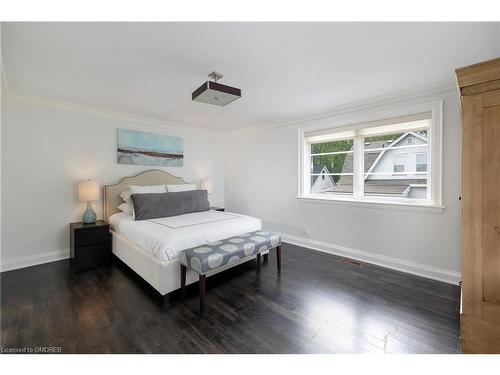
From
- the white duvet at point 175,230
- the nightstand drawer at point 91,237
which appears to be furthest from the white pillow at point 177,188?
the nightstand drawer at point 91,237

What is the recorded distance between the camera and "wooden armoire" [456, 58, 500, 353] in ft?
3.97

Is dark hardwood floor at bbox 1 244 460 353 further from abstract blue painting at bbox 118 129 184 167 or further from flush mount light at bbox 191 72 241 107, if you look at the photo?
flush mount light at bbox 191 72 241 107

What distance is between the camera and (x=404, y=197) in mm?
2986

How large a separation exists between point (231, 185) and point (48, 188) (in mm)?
3174

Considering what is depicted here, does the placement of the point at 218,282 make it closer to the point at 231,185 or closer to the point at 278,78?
the point at 278,78

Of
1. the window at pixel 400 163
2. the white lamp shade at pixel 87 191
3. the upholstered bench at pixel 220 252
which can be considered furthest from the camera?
the white lamp shade at pixel 87 191

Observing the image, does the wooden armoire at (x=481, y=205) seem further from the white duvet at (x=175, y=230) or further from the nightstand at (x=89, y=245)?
the nightstand at (x=89, y=245)

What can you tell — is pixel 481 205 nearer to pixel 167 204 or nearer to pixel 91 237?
pixel 167 204

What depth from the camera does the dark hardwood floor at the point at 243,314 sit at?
1587mm

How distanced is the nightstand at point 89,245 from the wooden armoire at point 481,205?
12.2 feet

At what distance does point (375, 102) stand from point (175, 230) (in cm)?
305

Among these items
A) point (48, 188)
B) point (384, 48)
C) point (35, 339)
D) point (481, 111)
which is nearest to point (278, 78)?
point (384, 48)

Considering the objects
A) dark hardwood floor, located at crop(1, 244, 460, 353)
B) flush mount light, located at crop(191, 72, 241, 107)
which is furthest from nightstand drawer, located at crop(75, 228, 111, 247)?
flush mount light, located at crop(191, 72, 241, 107)

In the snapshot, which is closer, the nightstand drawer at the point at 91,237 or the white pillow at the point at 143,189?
the nightstand drawer at the point at 91,237
